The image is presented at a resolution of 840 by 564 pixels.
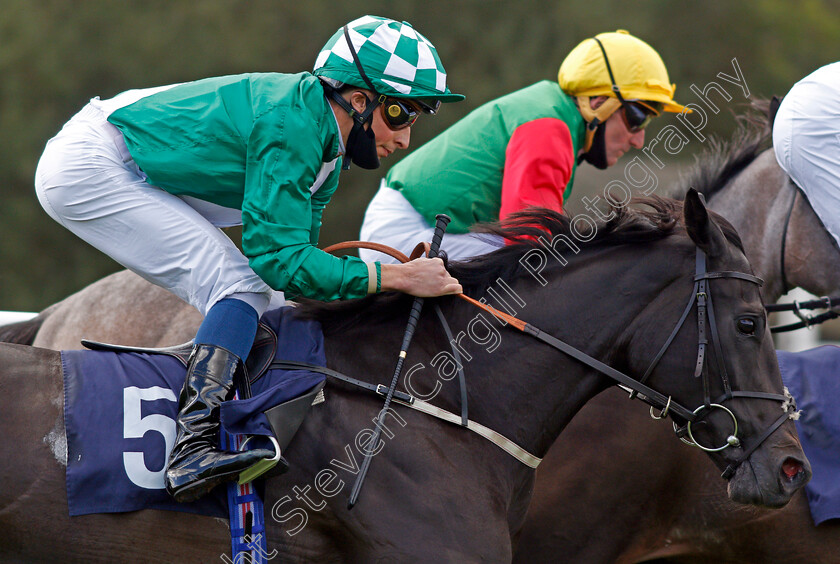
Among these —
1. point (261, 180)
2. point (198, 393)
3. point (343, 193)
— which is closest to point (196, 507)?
point (198, 393)

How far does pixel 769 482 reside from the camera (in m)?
2.82

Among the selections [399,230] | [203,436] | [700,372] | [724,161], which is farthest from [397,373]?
[724,161]

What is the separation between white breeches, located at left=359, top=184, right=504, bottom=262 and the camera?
4.12m

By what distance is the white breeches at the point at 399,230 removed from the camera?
412cm

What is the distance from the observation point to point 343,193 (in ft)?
40.9

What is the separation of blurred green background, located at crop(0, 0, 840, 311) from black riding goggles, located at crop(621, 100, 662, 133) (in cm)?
736

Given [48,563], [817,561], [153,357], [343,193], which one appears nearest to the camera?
[48,563]

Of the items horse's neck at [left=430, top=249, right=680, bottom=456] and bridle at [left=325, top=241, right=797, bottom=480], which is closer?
bridle at [left=325, top=241, right=797, bottom=480]

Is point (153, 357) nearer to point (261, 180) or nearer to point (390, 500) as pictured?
point (261, 180)

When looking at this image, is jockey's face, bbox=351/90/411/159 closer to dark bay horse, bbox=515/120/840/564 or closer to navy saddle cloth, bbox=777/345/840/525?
dark bay horse, bbox=515/120/840/564

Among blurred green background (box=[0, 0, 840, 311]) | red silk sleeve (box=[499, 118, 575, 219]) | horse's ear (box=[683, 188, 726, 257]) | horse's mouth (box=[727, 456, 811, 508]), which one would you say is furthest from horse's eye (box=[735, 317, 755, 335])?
blurred green background (box=[0, 0, 840, 311])

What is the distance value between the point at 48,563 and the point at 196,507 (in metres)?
0.44

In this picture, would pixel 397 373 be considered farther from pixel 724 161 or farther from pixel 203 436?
pixel 724 161

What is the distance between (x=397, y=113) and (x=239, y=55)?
32.5ft
